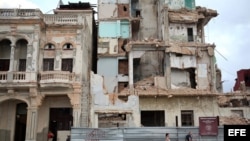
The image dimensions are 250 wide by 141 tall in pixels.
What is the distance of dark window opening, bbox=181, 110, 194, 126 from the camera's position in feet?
116

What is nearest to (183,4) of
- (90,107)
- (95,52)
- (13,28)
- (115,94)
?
(95,52)

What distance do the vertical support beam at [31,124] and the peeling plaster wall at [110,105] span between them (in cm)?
528

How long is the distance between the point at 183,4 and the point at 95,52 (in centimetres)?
1194

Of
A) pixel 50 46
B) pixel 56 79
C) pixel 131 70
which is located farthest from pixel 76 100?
pixel 131 70

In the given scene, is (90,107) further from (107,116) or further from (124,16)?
(124,16)

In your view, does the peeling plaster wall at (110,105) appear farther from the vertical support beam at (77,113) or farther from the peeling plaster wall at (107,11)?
the peeling plaster wall at (107,11)

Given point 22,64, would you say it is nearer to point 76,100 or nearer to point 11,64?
point 11,64

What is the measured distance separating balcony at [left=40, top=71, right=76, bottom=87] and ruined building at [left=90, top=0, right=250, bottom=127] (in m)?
3.74

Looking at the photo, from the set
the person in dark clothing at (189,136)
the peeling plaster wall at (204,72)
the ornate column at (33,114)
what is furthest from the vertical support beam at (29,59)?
the peeling plaster wall at (204,72)

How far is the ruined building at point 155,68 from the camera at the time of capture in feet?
111

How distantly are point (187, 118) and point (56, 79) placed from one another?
46.8 feet

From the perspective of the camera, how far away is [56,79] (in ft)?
99.0

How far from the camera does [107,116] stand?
33.5 metres

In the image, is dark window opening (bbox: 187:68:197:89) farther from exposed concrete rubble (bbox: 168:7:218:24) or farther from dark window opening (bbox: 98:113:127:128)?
dark window opening (bbox: 98:113:127:128)
